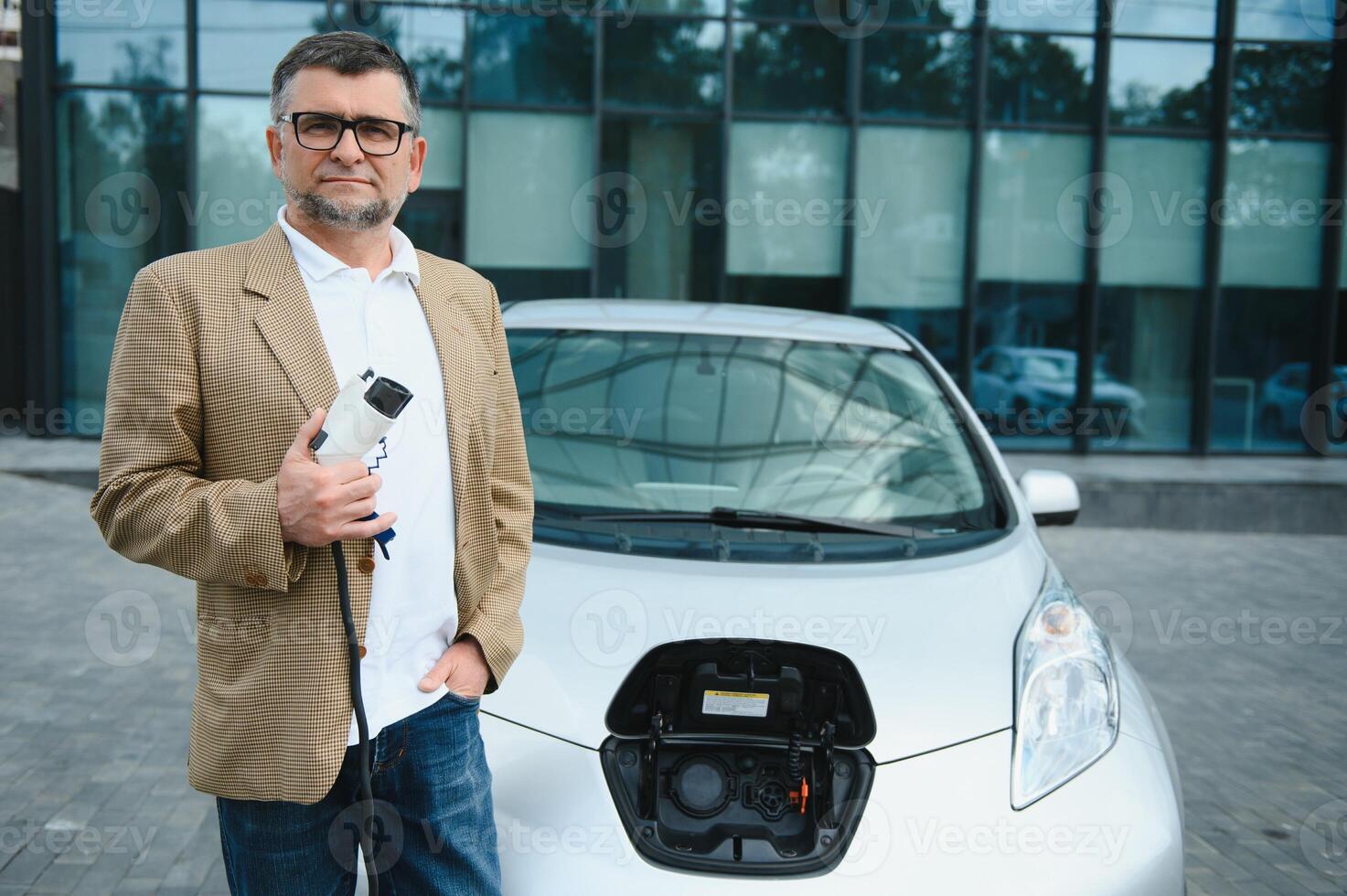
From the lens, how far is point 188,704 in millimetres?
4805

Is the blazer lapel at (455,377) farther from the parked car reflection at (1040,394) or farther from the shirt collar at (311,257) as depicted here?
the parked car reflection at (1040,394)

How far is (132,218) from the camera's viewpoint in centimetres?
1141

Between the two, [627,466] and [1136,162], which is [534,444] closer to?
[627,466]

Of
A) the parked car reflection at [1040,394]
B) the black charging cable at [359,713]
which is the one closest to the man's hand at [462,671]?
the black charging cable at [359,713]

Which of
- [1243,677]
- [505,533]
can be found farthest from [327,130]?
[1243,677]

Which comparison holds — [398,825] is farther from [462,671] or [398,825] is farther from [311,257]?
[311,257]

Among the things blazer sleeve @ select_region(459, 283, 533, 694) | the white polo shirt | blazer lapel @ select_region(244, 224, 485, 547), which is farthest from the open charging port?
blazer lapel @ select_region(244, 224, 485, 547)

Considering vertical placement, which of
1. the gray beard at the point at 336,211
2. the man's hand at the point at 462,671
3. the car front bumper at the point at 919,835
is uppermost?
the gray beard at the point at 336,211

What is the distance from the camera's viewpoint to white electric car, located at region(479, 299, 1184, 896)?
2.08m

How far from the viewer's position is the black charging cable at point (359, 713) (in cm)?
159

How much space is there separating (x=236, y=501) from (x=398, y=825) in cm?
59

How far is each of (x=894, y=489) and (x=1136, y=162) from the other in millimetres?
10290

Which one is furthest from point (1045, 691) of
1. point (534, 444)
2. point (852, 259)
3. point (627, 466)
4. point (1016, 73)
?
point (1016, 73)

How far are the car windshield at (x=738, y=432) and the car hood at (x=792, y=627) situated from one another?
0.32m
